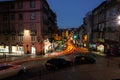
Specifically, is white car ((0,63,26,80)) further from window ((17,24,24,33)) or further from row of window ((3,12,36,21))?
window ((17,24,24,33))

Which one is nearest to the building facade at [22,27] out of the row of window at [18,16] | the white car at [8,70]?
the row of window at [18,16]

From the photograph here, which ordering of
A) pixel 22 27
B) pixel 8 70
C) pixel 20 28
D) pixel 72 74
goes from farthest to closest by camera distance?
pixel 20 28 < pixel 22 27 < pixel 72 74 < pixel 8 70

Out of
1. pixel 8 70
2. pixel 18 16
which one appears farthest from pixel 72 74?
pixel 18 16

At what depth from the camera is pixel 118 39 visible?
54500mm

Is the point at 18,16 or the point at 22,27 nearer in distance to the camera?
the point at 22,27

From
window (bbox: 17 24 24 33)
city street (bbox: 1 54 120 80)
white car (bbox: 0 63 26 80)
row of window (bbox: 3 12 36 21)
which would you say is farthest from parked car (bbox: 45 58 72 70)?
window (bbox: 17 24 24 33)

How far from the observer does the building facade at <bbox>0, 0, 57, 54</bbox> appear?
60281 mm

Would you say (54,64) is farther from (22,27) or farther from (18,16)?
(18,16)

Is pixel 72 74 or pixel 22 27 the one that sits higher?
pixel 22 27

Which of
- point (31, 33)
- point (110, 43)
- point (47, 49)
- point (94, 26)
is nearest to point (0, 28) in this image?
point (31, 33)

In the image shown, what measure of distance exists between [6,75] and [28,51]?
3787 cm

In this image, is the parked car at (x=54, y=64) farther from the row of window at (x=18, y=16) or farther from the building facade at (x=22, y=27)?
the row of window at (x=18, y=16)

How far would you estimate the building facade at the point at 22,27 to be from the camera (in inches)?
2373

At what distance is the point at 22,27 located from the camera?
60969 mm
